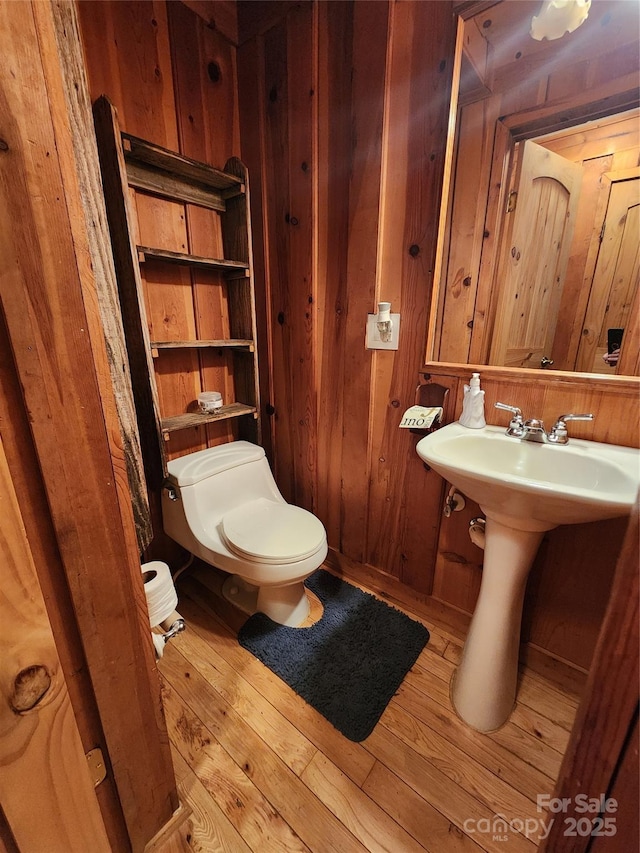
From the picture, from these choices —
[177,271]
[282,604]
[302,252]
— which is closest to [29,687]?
[282,604]

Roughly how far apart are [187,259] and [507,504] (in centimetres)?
135

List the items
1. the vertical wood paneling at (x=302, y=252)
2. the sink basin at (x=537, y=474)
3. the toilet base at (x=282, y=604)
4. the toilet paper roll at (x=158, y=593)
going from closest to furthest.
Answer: the sink basin at (x=537, y=474) → the toilet paper roll at (x=158, y=593) → the vertical wood paneling at (x=302, y=252) → the toilet base at (x=282, y=604)

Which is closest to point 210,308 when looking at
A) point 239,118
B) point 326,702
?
point 239,118

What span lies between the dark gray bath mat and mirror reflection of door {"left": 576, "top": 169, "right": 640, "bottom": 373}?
3.92 feet

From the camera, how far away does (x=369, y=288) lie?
1.38 metres

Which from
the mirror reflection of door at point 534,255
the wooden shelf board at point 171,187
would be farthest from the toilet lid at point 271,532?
the wooden shelf board at point 171,187

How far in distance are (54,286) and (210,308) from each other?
1.13 m

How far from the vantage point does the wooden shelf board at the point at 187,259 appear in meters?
1.22

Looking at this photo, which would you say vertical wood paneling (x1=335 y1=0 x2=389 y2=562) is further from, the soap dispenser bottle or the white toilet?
the soap dispenser bottle

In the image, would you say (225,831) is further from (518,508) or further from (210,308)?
(210,308)

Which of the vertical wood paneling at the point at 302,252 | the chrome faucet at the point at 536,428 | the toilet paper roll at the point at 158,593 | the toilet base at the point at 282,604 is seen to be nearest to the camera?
the chrome faucet at the point at 536,428

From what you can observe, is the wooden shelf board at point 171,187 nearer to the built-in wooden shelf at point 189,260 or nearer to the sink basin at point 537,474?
the built-in wooden shelf at point 189,260

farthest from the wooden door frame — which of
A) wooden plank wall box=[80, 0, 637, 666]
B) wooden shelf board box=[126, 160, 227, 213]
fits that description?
wooden plank wall box=[80, 0, 637, 666]

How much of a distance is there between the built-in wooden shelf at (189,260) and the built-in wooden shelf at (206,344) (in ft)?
0.93
